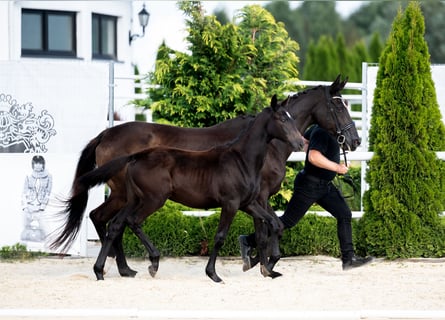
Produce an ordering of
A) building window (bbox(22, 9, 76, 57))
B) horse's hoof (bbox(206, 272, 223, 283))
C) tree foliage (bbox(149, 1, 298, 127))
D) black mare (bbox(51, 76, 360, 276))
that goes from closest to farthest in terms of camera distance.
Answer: horse's hoof (bbox(206, 272, 223, 283)) < black mare (bbox(51, 76, 360, 276)) < tree foliage (bbox(149, 1, 298, 127)) < building window (bbox(22, 9, 76, 57))

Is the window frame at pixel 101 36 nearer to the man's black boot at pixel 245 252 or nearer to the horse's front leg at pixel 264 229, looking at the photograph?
the man's black boot at pixel 245 252

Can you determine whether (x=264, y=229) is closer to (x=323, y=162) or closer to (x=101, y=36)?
(x=323, y=162)

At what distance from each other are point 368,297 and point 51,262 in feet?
14.3

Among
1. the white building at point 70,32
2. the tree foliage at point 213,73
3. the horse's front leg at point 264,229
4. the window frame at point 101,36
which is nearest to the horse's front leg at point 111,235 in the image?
the horse's front leg at point 264,229

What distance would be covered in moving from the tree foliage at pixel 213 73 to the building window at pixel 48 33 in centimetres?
1017

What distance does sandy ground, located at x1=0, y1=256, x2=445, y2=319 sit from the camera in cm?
699

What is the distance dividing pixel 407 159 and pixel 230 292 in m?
3.32

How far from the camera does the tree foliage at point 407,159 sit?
34.6ft

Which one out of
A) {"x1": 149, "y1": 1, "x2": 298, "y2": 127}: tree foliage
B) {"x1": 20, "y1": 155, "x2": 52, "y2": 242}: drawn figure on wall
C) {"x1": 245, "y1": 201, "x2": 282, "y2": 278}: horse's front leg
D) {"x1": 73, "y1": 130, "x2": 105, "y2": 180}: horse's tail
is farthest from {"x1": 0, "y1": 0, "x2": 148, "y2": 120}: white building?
{"x1": 245, "y1": 201, "x2": 282, "y2": 278}: horse's front leg

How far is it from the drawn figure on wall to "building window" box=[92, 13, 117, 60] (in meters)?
12.6

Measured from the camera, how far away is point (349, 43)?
257ft

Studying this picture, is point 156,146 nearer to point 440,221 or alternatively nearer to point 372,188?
point 372,188

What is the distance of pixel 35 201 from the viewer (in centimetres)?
1088

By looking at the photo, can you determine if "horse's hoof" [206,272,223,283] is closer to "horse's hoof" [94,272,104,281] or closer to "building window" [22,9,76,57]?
"horse's hoof" [94,272,104,281]
